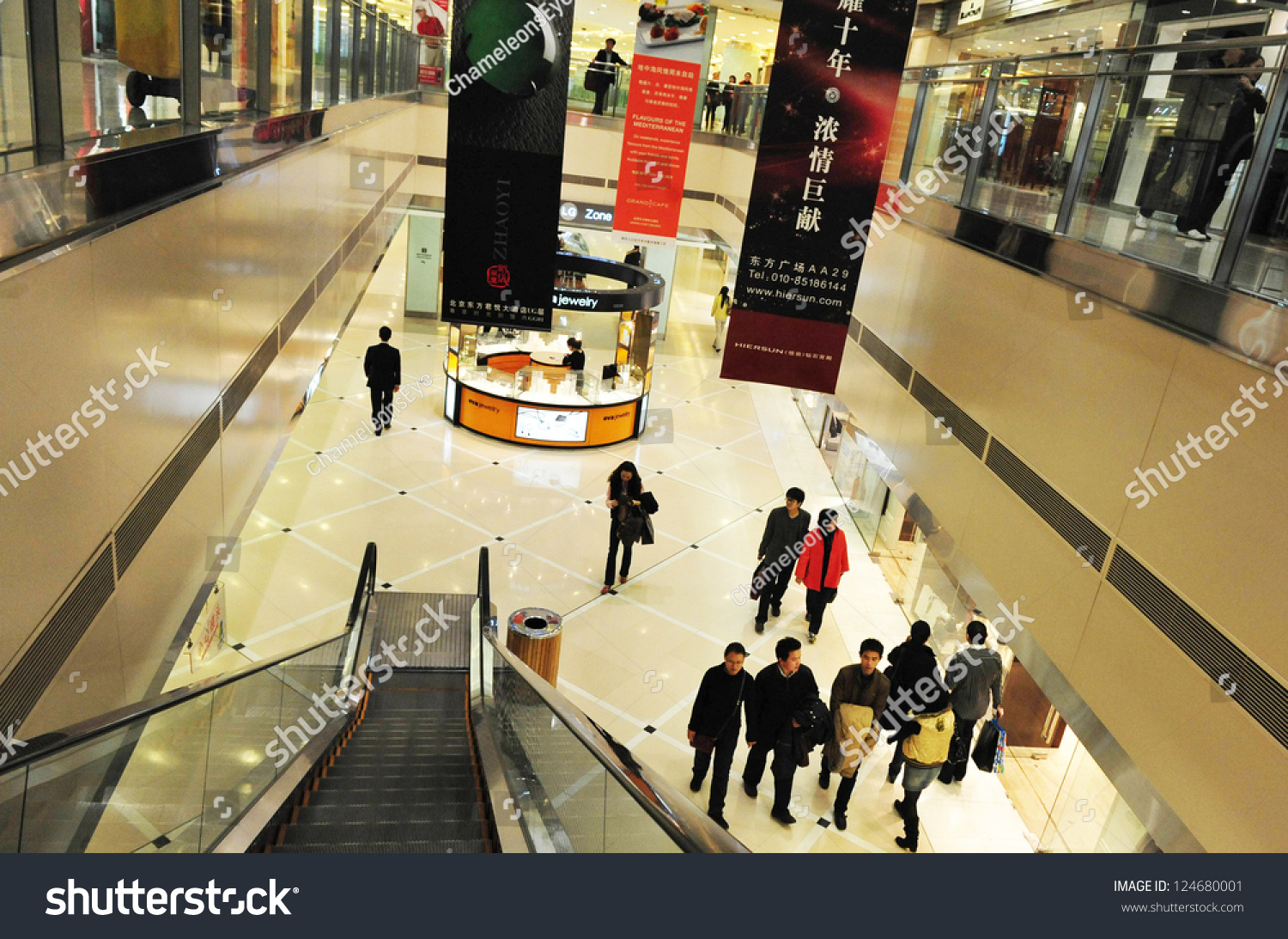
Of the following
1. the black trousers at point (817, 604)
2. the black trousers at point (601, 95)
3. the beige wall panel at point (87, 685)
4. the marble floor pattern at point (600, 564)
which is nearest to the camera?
the beige wall panel at point (87, 685)

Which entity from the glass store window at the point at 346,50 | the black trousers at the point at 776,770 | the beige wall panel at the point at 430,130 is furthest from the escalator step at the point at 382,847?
the beige wall panel at the point at 430,130

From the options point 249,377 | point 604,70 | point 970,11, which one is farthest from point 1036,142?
point 604,70

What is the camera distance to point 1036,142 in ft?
19.8

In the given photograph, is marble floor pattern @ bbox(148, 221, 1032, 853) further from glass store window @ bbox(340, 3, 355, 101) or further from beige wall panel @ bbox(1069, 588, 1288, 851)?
Answer: glass store window @ bbox(340, 3, 355, 101)

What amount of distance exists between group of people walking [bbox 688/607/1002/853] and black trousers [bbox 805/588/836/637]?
2.18 m

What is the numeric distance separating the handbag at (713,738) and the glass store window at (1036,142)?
367cm

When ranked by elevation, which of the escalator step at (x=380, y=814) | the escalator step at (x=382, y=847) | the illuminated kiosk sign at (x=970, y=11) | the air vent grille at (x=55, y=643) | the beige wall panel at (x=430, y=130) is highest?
the illuminated kiosk sign at (x=970, y=11)

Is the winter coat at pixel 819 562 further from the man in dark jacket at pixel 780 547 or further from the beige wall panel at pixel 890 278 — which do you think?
the beige wall panel at pixel 890 278

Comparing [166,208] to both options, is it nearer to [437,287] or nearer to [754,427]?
[754,427]

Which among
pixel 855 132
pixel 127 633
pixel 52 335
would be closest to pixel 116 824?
pixel 127 633

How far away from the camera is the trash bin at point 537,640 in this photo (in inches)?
293

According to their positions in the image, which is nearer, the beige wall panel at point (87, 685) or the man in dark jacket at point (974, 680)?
the beige wall panel at point (87, 685)

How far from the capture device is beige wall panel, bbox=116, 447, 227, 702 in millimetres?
3873

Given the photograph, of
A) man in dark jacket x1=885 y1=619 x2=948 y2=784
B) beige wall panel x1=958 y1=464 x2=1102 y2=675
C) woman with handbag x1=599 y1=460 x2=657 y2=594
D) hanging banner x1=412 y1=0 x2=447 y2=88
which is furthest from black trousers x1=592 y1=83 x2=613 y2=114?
man in dark jacket x1=885 y1=619 x2=948 y2=784
